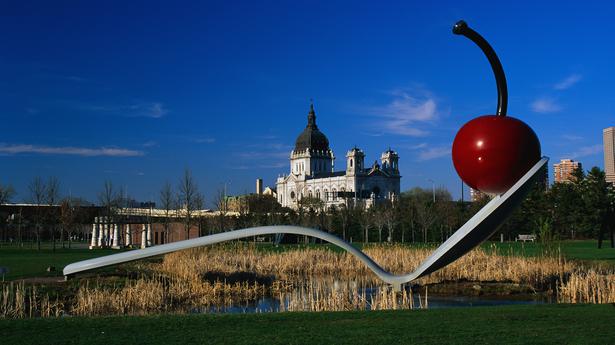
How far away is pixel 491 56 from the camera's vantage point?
421 inches

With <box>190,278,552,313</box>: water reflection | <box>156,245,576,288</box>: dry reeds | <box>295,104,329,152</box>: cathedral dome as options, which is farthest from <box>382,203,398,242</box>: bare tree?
<box>295,104,329,152</box>: cathedral dome

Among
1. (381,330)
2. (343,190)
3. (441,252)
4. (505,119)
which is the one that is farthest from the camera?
(343,190)

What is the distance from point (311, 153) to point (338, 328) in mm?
132456

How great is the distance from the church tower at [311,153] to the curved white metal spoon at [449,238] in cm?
12627

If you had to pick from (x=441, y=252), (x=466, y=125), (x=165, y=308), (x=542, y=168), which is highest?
(x=466, y=125)

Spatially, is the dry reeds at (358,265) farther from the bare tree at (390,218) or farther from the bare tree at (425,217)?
the bare tree at (390,218)

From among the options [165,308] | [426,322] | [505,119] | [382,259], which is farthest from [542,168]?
[382,259]

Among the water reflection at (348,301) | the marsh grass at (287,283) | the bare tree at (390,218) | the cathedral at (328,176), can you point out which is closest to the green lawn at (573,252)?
the marsh grass at (287,283)

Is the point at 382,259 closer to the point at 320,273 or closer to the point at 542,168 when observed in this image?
the point at 320,273

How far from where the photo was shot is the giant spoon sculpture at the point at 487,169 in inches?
385

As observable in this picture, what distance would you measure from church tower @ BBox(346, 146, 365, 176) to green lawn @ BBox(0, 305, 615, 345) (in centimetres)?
11289

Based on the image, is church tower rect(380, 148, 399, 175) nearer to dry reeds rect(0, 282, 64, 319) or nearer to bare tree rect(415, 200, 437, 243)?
bare tree rect(415, 200, 437, 243)

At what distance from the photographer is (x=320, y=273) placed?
2069 cm

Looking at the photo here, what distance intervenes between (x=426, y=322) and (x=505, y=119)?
3356mm
